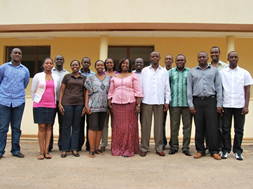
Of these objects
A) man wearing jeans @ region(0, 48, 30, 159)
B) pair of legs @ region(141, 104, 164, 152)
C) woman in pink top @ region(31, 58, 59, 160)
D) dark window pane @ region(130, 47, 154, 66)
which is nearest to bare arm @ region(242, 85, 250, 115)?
pair of legs @ region(141, 104, 164, 152)

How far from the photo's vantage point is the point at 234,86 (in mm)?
4734

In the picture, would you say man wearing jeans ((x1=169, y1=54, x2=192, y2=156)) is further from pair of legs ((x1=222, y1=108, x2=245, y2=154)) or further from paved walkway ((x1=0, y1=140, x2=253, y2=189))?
pair of legs ((x1=222, y1=108, x2=245, y2=154))

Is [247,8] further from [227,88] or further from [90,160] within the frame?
[90,160]

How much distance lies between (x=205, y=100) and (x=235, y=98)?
0.55m

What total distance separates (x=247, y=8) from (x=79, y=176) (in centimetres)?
652

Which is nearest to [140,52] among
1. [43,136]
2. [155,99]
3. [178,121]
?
[155,99]

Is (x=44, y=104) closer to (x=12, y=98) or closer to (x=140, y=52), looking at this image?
(x=12, y=98)

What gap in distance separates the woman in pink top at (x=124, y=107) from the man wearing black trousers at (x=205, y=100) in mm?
1032

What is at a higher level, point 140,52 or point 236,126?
point 140,52

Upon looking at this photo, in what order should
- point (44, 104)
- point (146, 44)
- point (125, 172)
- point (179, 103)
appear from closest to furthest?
point (125, 172) → point (44, 104) → point (179, 103) → point (146, 44)

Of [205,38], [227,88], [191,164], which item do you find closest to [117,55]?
[205,38]

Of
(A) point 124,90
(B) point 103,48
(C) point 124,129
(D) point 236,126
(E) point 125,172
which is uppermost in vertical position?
(B) point 103,48

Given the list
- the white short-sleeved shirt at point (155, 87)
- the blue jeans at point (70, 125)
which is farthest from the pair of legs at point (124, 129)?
the blue jeans at point (70, 125)

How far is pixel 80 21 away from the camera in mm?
7367
